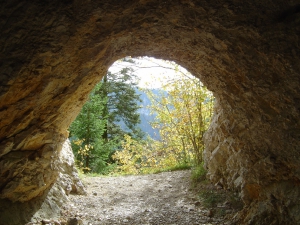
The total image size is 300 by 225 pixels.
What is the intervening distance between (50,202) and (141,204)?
213 centimetres

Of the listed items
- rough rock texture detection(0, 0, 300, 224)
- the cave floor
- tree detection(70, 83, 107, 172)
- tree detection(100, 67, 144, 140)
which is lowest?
the cave floor

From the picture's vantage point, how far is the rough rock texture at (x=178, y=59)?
2646 mm

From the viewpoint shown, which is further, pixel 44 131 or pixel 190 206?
pixel 190 206

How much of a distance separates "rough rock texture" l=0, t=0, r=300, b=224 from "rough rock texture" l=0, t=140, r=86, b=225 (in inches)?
6.4

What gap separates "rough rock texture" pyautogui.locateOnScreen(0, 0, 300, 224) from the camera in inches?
104

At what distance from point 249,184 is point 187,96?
4511 mm

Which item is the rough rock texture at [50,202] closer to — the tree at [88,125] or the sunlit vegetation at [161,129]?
the sunlit vegetation at [161,129]

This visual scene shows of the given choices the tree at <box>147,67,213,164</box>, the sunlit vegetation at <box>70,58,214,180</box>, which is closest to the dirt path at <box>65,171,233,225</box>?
the sunlit vegetation at <box>70,58,214,180</box>

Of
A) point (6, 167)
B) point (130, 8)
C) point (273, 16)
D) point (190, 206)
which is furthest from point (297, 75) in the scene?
point (6, 167)

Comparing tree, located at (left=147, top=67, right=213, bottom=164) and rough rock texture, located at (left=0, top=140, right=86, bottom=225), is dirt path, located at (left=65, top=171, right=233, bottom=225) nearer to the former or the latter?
rough rock texture, located at (left=0, top=140, right=86, bottom=225)

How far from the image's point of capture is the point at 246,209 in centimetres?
408

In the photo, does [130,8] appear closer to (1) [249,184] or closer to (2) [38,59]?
(2) [38,59]

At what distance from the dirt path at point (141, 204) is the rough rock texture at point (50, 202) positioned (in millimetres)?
277

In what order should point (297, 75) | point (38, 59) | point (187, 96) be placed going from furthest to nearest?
point (187, 96), point (38, 59), point (297, 75)
